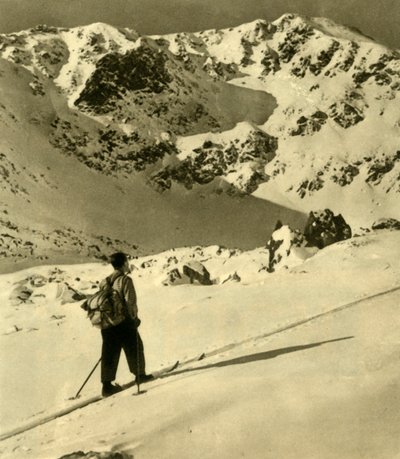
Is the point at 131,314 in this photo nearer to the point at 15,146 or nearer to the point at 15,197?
the point at 15,197

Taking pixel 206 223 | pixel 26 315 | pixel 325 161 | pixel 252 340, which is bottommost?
pixel 252 340

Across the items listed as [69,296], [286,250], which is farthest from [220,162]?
[69,296]

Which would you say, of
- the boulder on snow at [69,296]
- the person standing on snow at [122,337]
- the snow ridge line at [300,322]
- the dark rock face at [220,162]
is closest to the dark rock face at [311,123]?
the dark rock face at [220,162]

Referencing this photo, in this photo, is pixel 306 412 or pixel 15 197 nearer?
pixel 306 412

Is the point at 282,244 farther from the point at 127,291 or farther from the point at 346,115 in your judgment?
the point at 346,115

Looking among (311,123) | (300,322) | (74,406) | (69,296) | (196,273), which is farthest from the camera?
(311,123)

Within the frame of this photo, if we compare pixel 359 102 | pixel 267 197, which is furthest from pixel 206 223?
pixel 359 102

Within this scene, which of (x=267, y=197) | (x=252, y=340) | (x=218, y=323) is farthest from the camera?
(x=267, y=197)
